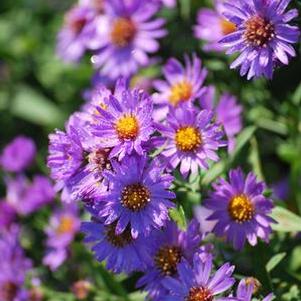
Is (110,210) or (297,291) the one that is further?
(297,291)

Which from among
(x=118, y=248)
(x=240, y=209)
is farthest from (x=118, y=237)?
(x=240, y=209)

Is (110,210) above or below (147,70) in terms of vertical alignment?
above

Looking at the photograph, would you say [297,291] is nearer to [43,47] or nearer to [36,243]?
[36,243]

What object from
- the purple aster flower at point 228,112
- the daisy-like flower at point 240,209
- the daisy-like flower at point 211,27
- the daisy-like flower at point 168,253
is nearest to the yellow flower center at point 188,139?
the daisy-like flower at point 240,209

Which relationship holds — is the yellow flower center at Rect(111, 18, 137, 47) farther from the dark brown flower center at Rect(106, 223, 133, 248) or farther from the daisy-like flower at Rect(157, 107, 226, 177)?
the dark brown flower center at Rect(106, 223, 133, 248)

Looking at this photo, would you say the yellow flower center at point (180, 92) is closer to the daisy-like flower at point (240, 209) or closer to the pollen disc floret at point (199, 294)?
the daisy-like flower at point (240, 209)

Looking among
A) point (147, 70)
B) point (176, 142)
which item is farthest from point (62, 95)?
point (176, 142)
